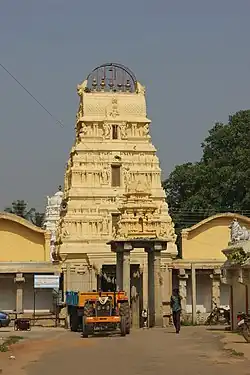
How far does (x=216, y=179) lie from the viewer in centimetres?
6456

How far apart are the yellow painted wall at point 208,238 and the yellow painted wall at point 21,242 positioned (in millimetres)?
9754

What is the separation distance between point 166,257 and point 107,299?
1964 cm

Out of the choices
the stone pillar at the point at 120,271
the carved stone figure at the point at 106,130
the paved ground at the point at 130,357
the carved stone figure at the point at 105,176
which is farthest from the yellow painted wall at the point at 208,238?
the paved ground at the point at 130,357

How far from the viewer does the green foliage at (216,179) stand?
2499 inches

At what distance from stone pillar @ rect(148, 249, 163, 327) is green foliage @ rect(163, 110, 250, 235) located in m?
26.0

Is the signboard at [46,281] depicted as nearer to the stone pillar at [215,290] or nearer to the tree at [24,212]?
the stone pillar at [215,290]

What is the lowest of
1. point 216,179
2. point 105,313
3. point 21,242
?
point 105,313

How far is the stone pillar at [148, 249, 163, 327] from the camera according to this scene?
37469mm

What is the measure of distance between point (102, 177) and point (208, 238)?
914 centimetres

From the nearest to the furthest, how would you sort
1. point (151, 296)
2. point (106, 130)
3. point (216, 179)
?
point (151, 296) < point (106, 130) < point (216, 179)

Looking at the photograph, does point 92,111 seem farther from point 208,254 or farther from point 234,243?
point 234,243

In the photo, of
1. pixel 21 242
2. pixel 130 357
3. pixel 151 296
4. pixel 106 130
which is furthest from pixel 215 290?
pixel 130 357

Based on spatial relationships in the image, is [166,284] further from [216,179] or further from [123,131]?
[216,179]

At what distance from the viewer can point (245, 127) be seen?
2650 inches
